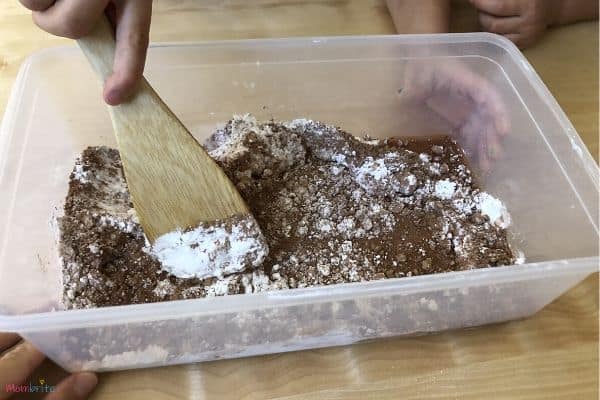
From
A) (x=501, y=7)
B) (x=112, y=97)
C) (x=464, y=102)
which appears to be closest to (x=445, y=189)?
(x=464, y=102)

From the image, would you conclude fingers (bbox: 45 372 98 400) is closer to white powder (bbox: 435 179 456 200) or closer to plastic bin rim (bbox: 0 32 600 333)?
plastic bin rim (bbox: 0 32 600 333)

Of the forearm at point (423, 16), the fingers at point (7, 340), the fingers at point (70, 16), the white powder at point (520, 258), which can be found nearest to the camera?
the fingers at point (70, 16)

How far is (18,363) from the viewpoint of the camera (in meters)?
0.57

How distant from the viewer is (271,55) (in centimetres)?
77

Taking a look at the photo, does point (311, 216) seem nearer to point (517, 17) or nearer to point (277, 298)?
point (277, 298)

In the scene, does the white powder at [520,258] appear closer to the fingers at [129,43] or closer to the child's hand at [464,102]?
the child's hand at [464,102]

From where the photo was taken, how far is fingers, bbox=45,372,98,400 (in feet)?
1.86

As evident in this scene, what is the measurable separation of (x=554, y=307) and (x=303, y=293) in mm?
377

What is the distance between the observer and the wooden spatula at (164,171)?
0.58m

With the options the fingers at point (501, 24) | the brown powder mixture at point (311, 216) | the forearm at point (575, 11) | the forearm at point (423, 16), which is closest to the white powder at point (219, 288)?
the brown powder mixture at point (311, 216)

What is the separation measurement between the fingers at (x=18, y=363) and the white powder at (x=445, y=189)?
568 mm

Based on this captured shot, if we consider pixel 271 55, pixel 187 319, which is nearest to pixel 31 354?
pixel 187 319

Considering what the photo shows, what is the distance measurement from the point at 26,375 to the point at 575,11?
1.08m

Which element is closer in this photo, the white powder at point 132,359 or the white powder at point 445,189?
the white powder at point 132,359
